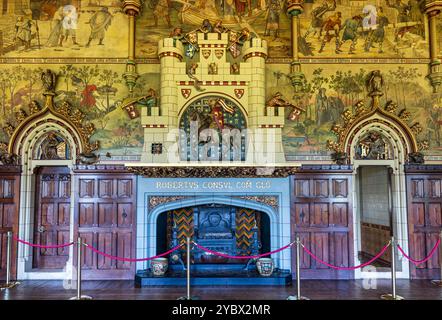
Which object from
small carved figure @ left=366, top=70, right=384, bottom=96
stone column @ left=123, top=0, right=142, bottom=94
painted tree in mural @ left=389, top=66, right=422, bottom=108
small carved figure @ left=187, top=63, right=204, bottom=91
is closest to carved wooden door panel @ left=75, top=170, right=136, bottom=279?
stone column @ left=123, top=0, right=142, bottom=94

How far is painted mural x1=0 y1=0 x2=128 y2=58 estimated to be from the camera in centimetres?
934

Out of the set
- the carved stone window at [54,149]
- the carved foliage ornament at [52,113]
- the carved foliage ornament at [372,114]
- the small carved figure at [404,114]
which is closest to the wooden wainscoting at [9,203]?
the carved foliage ornament at [52,113]

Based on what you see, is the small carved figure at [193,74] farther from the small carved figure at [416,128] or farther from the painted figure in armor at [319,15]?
the small carved figure at [416,128]

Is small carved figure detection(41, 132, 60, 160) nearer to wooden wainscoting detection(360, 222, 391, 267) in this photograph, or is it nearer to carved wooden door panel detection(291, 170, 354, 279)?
carved wooden door panel detection(291, 170, 354, 279)

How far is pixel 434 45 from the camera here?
932 centimetres

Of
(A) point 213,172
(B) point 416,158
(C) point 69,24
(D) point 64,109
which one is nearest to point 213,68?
(A) point 213,172

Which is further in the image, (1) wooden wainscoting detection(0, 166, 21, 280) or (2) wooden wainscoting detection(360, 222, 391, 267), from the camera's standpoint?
(2) wooden wainscoting detection(360, 222, 391, 267)

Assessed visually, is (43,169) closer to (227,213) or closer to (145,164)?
(145,164)

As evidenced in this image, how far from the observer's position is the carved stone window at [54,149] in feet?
30.5

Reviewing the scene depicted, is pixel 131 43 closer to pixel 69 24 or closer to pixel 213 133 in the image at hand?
pixel 69 24

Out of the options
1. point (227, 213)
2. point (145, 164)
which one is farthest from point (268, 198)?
point (145, 164)

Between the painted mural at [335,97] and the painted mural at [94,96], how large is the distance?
3.84 meters

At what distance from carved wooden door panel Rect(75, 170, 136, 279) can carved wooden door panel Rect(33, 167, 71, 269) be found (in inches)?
29.7

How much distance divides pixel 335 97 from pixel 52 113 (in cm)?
746
